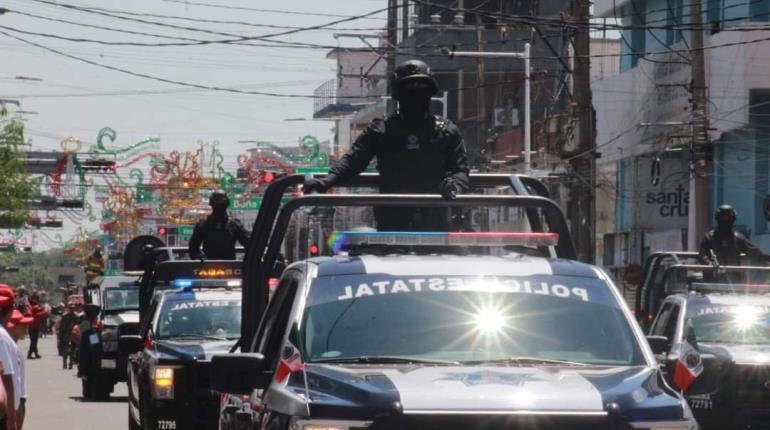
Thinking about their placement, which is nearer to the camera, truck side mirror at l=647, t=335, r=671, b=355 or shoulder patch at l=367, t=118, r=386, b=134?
truck side mirror at l=647, t=335, r=671, b=355

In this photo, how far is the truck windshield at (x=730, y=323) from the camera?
605 inches

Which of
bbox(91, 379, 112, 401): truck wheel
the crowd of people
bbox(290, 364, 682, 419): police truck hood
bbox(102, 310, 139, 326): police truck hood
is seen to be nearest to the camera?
bbox(290, 364, 682, 419): police truck hood

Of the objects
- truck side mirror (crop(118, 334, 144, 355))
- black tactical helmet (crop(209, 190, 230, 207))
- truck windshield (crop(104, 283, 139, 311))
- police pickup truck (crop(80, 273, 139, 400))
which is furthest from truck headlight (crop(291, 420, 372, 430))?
truck windshield (crop(104, 283, 139, 311))

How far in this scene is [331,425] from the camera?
651 cm

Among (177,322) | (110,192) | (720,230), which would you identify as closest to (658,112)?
(720,230)

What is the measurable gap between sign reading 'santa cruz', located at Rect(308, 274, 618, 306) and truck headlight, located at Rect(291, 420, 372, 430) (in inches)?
44.4

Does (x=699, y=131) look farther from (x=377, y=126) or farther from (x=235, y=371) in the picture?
(x=235, y=371)

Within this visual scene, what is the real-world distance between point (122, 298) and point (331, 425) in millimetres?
24799

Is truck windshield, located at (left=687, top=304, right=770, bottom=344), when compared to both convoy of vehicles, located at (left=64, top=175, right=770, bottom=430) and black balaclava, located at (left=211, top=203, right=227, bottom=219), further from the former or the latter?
black balaclava, located at (left=211, top=203, right=227, bottom=219)

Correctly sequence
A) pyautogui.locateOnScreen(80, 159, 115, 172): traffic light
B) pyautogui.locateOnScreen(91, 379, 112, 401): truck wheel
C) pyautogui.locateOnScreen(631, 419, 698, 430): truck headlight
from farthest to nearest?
pyautogui.locateOnScreen(80, 159, 115, 172): traffic light
pyautogui.locateOnScreen(91, 379, 112, 401): truck wheel
pyautogui.locateOnScreen(631, 419, 698, 430): truck headlight

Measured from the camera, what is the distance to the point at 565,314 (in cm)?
761

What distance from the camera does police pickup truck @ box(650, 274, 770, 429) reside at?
14.2m

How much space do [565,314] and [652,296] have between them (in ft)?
38.3

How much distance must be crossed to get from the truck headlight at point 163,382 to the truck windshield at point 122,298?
1574cm
